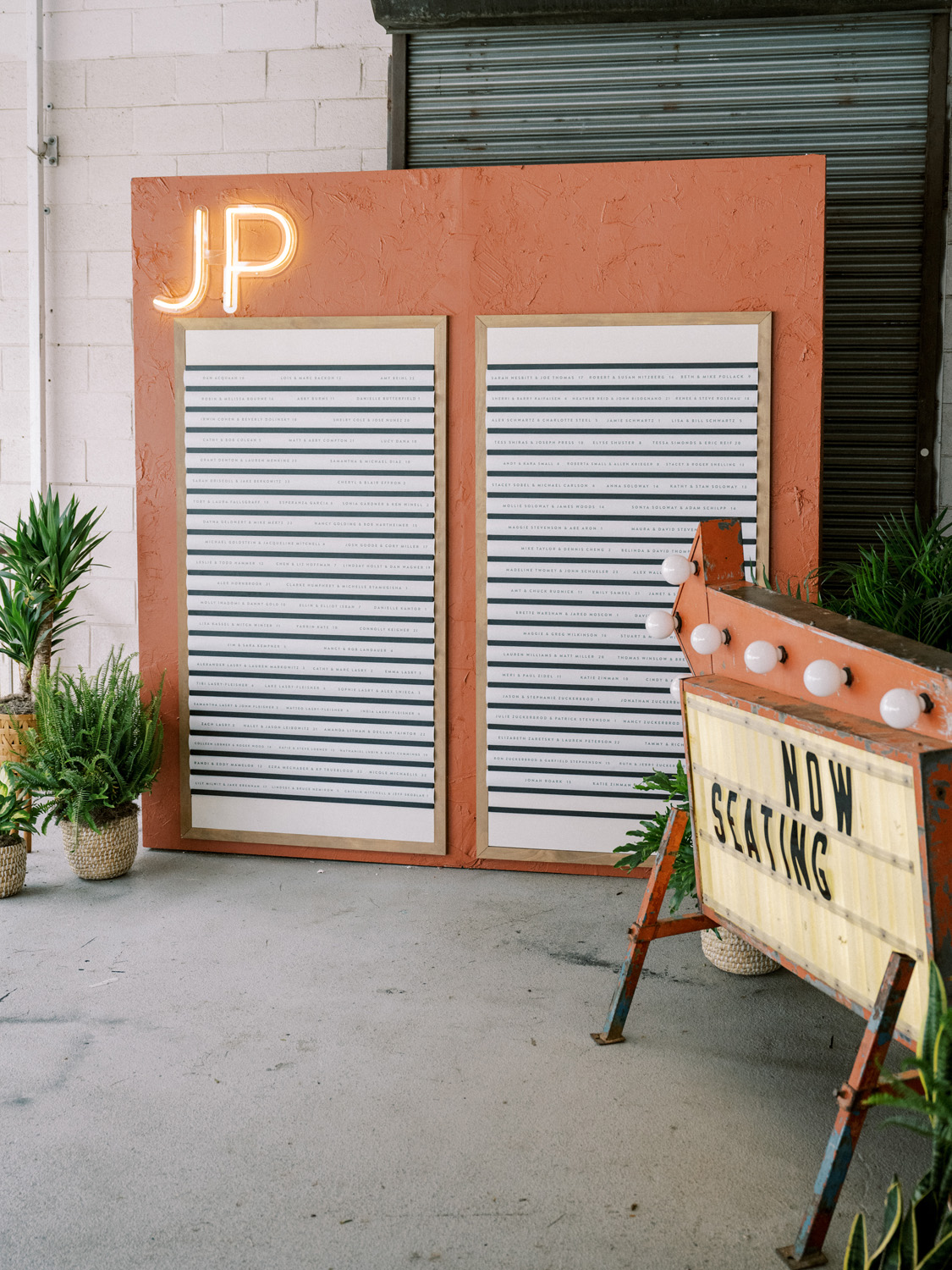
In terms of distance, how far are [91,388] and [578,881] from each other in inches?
128

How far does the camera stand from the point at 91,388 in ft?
16.0

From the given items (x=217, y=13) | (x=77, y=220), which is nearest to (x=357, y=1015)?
(x=77, y=220)

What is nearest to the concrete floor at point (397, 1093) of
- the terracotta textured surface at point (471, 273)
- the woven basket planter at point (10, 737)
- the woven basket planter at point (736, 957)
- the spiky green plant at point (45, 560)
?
the woven basket planter at point (736, 957)

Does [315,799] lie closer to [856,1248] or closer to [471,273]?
[471,273]

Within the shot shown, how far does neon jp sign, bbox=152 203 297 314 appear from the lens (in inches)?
153

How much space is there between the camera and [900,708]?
1792 mm

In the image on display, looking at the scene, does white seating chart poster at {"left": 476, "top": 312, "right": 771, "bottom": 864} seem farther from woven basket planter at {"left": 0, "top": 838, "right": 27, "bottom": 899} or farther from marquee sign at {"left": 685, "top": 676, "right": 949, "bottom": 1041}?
woven basket planter at {"left": 0, "top": 838, "right": 27, "bottom": 899}

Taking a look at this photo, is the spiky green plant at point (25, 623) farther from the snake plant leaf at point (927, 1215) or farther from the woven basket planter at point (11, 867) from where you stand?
the snake plant leaf at point (927, 1215)

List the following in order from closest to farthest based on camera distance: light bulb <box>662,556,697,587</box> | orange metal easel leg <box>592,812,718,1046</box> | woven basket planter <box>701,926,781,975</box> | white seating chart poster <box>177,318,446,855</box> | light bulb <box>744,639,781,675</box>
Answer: light bulb <box>744,639,781,675</box>
light bulb <box>662,556,697,587</box>
orange metal easel leg <box>592,812,718,1046</box>
woven basket planter <box>701,926,781,975</box>
white seating chart poster <box>177,318,446,855</box>

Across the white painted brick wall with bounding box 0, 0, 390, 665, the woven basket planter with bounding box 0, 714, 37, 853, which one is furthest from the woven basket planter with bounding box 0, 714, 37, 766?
the white painted brick wall with bounding box 0, 0, 390, 665

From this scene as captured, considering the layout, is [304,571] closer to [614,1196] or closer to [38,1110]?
[38,1110]

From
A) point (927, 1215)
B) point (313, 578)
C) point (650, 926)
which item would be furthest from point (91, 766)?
point (927, 1215)

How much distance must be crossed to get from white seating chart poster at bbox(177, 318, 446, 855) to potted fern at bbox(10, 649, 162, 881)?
0.29 m

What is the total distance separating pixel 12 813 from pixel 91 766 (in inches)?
12.4
